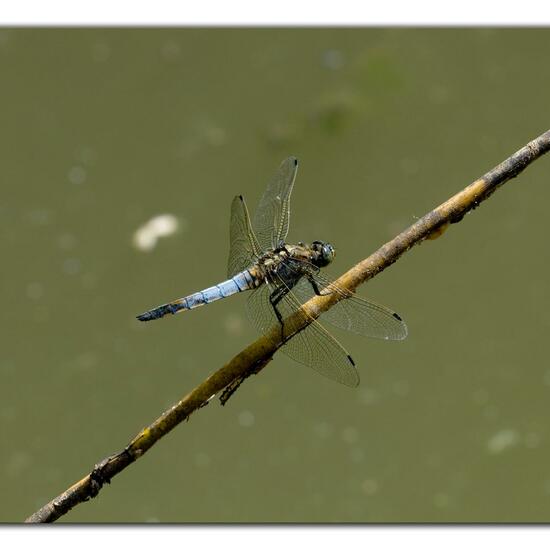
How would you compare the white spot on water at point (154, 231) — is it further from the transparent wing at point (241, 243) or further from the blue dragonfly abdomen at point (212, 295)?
the blue dragonfly abdomen at point (212, 295)

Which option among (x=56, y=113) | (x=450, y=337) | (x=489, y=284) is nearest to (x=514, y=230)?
(x=489, y=284)

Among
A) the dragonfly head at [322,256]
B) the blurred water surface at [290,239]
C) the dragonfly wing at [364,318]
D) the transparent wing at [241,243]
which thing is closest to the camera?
the dragonfly wing at [364,318]

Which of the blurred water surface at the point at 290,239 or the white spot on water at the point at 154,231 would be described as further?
the white spot on water at the point at 154,231

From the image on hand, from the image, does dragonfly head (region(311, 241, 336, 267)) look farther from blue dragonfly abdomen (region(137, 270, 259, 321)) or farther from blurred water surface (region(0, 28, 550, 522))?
blurred water surface (region(0, 28, 550, 522))

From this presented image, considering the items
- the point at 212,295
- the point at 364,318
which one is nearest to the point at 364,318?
the point at 364,318

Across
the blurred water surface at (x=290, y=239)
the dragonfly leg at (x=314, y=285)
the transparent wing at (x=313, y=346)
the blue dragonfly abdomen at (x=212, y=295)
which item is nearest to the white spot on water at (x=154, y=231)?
the blurred water surface at (x=290, y=239)

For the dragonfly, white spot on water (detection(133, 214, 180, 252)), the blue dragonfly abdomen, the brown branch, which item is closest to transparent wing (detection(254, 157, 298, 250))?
the dragonfly
